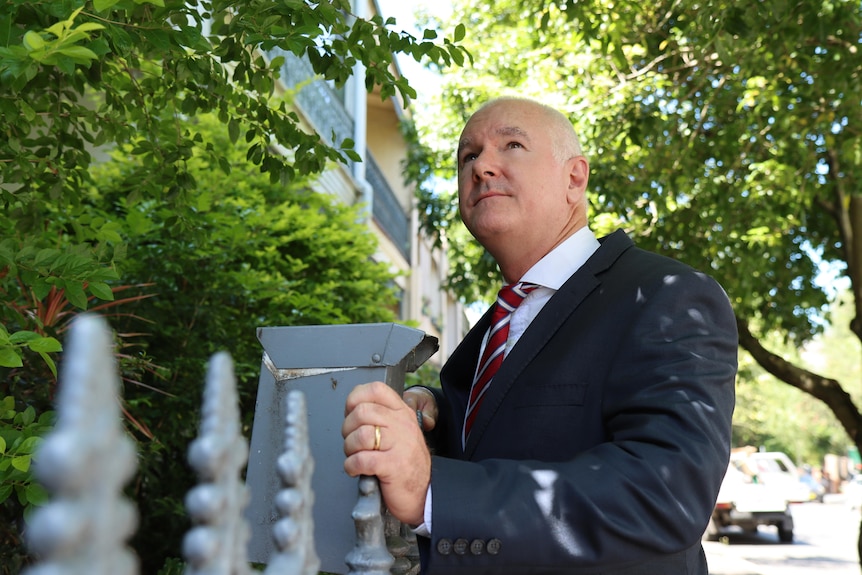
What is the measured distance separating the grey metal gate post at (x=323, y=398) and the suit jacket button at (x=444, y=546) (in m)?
0.20

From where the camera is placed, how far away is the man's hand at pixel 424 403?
221cm

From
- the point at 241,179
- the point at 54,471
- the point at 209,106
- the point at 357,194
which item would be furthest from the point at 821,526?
the point at 54,471

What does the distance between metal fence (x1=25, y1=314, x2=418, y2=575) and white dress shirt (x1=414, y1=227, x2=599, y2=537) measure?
1395 millimetres

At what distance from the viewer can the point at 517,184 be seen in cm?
241

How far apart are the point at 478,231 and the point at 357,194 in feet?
37.3

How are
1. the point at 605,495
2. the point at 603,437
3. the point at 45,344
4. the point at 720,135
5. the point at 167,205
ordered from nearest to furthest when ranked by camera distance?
the point at 605,495, the point at 603,437, the point at 45,344, the point at 167,205, the point at 720,135

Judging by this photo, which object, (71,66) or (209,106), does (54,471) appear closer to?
(71,66)

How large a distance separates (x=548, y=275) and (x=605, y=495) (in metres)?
0.87

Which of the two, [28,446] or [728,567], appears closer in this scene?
[28,446]

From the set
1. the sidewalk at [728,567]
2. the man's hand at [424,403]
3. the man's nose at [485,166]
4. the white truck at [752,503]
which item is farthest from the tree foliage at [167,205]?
the white truck at [752,503]

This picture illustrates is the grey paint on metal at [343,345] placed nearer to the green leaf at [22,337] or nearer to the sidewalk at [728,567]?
the green leaf at [22,337]

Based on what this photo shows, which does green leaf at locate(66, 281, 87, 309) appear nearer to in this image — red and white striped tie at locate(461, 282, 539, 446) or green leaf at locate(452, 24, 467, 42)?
red and white striped tie at locate(461, 282, 539, 446)

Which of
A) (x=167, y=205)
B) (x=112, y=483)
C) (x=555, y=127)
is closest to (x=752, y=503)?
(x=167, y=205)

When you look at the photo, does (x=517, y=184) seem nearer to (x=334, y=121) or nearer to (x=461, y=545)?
(x=461, y=545)
